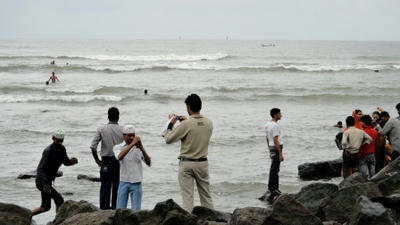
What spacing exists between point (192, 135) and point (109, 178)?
5.84 feet

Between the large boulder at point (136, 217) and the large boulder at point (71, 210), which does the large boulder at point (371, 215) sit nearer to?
the large boulder at point (136, 217)

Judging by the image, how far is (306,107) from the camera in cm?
3191

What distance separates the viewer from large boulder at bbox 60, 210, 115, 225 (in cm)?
717

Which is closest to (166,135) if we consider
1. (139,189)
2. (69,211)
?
(139,189)

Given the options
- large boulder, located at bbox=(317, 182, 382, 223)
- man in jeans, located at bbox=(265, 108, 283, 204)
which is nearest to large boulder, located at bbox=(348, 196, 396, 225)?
large boulder, located at bbox=(317, 182, 382, 223)

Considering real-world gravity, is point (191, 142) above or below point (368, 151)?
above

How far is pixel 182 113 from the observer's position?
2933 centimetres

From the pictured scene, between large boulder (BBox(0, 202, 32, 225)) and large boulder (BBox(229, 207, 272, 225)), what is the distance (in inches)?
106

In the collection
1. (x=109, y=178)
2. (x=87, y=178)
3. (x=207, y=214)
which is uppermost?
(x=109, y=178)

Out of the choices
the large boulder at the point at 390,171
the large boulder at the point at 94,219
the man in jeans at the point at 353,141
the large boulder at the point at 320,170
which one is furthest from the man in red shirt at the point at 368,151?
the large boulder at the point at 94,219

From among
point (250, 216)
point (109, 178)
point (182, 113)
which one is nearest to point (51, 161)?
point (109, 178)

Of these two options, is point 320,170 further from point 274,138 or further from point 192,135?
point 192,135

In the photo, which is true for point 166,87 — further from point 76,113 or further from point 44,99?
point 76,113

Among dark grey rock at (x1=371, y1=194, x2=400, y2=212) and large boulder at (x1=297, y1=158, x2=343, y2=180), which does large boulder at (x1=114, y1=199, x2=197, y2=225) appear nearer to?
dark grey rock at (x1=371, y1=194, x2=400, y2=212)
